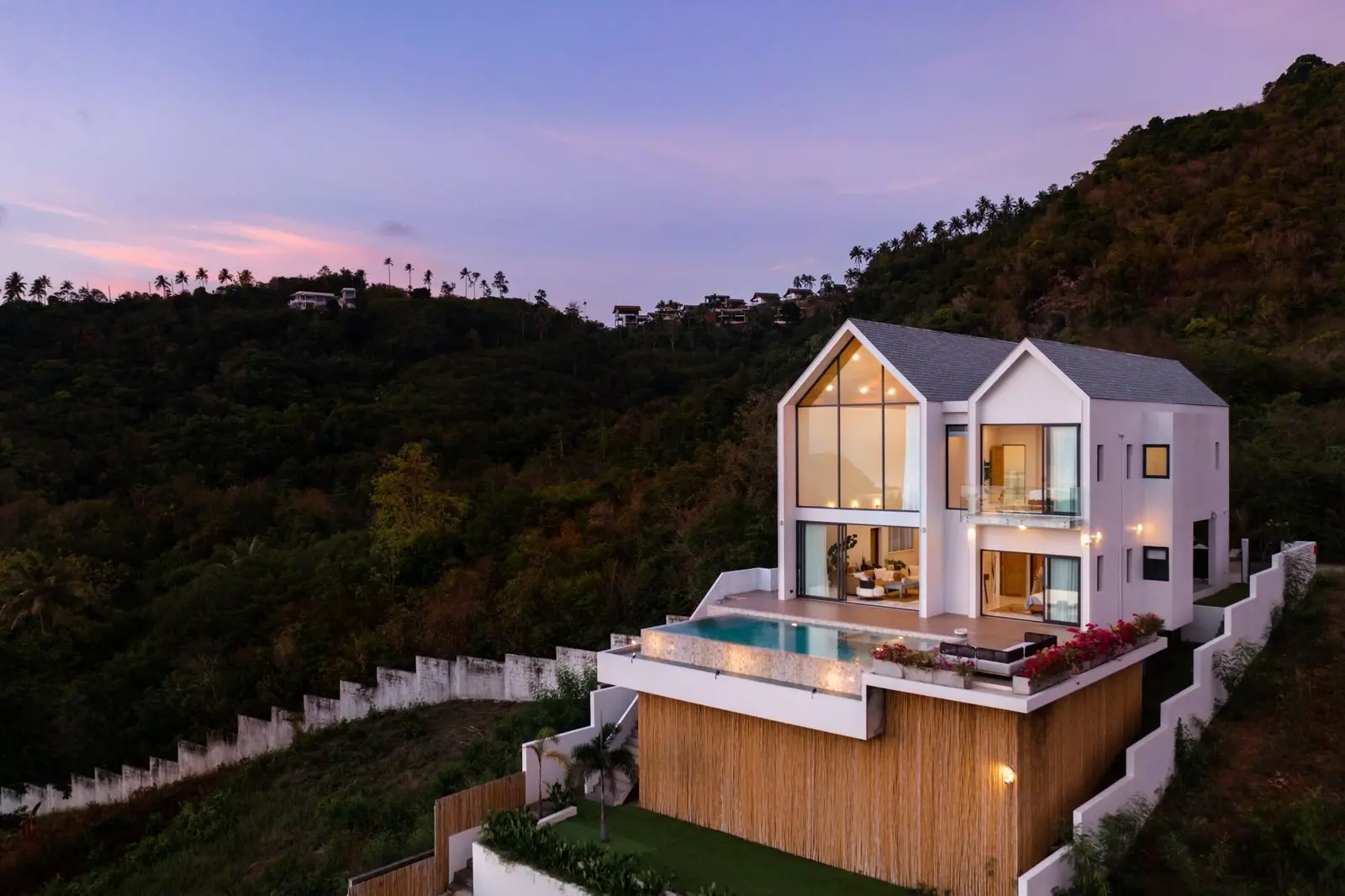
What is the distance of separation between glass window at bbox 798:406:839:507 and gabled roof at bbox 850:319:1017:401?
1596 mm

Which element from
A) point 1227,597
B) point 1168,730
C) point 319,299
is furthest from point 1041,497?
point 319,299

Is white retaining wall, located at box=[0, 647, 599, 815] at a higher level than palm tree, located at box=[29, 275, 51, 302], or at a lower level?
lower

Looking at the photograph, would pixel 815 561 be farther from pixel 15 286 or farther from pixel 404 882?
pixel 15 286

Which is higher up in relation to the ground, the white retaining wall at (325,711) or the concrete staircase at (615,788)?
the concrete staircase at (615,788)

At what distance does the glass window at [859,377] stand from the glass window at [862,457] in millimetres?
127

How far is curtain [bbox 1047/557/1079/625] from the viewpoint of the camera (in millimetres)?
14086

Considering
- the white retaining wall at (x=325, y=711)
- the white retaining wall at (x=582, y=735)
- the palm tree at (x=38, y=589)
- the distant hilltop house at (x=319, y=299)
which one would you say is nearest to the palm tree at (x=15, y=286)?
the distant hilltop house at (x=319, y=299)

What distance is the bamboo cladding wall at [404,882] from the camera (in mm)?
12016

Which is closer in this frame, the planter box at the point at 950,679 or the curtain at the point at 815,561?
the planter box at the point at 950,679

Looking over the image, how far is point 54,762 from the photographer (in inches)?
1099

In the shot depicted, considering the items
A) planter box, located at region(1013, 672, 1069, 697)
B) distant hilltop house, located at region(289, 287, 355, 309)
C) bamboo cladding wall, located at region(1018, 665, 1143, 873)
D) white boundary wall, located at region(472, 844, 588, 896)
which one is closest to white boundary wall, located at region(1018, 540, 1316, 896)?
bamboo cladding wall, located at region(1018, 665, 1143, 873)

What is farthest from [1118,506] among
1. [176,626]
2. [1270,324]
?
[176,626]

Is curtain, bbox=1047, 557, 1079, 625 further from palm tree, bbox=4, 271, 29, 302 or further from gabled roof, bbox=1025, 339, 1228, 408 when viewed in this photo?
palm tree, bbox=4, 271, 29, 302

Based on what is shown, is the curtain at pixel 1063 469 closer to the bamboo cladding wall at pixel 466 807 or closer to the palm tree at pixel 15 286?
the bamboo cladding wall at pixel 466 807
